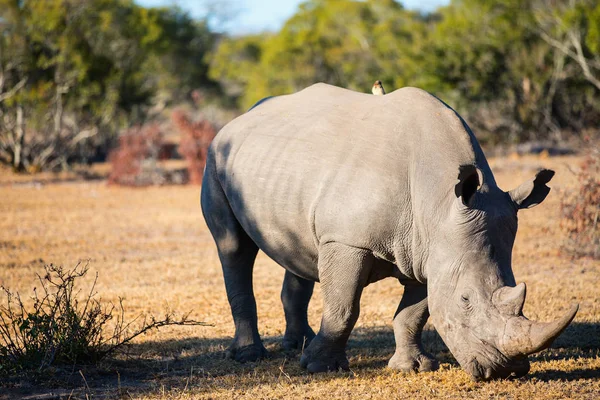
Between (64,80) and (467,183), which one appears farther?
(64,80)

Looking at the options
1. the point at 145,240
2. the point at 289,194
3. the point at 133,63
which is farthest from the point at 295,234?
the point at 133,63

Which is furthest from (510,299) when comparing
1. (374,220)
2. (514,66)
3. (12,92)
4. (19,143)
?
(514,66)

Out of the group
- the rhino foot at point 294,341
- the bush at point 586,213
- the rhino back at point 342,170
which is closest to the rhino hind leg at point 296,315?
the rhino foot at point 294,341

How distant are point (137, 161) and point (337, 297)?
1712 centimetres

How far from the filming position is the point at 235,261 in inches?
268

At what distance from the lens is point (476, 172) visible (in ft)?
16.0

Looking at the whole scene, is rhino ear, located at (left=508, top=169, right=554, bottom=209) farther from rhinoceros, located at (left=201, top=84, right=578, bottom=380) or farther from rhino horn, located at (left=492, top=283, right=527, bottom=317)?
rhino horn, located at (left=492, top=283, right=527, bottom=317)

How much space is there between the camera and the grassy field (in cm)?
560

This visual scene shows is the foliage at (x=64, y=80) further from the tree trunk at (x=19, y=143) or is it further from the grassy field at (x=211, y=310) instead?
the grassy field at (x=211, y=310)

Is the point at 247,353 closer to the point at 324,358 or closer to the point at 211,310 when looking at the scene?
the point at 324,358

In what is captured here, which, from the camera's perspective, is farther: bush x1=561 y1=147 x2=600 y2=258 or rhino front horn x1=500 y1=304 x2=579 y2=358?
bush x1=561 y1=147 x2=600 y2=258

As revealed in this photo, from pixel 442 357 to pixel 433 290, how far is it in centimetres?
164

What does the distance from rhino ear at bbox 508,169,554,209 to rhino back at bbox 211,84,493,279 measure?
0.39 m

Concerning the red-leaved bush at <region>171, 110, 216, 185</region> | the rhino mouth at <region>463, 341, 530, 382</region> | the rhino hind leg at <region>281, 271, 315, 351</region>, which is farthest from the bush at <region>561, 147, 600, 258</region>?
the red-leaved bush at <region>171, 110, 216, 185</region>
